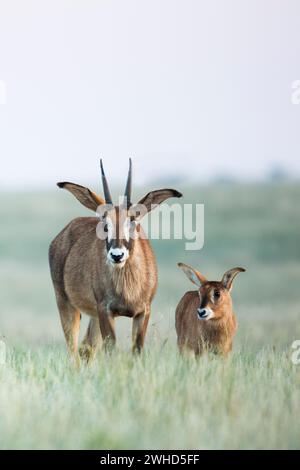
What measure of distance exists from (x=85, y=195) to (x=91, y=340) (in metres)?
1.87

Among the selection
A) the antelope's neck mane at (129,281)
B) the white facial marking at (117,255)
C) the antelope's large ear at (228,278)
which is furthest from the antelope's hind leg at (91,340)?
the white facial marking at (117,255)

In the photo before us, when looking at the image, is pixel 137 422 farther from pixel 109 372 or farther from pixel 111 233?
pixel 111 233

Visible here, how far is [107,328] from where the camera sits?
12.3m

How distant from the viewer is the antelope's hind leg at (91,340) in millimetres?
13562

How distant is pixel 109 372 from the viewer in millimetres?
11492

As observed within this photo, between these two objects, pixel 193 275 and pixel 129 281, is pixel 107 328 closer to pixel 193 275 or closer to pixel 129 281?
pixel 129 281

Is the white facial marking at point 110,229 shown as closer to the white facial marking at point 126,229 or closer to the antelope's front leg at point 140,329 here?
the white facial marking at point 126,229

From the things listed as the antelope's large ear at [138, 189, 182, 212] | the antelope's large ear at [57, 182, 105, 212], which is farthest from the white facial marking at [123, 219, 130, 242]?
the antelope's large ear at [57, 182, 105, 212]

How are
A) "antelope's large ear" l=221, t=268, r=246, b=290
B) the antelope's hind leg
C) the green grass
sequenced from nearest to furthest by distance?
the green grass < "antelope's large ear" l=221, t=268, r=246, b=290 < the antelope's hind leg

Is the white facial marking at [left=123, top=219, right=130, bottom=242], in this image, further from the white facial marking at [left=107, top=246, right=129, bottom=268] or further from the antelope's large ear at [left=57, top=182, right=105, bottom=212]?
the antelope's large ear at [left=57, top=182, right=105, bottom=212]

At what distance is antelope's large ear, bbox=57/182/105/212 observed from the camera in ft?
41.2

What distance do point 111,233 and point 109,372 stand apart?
1347 mm
